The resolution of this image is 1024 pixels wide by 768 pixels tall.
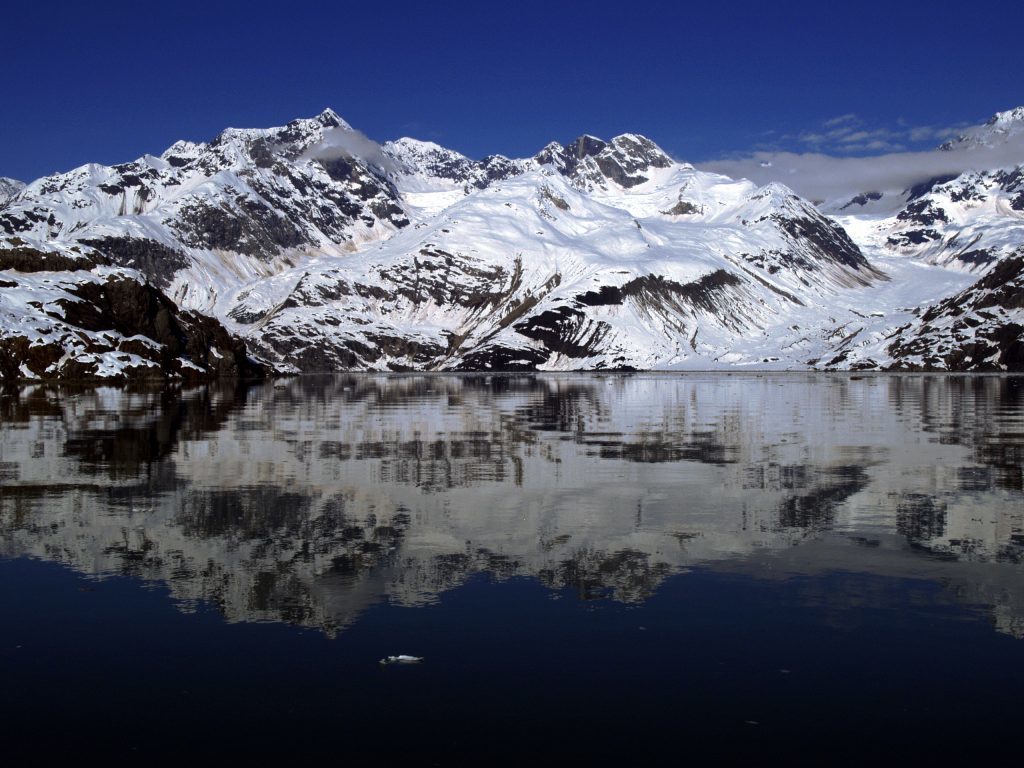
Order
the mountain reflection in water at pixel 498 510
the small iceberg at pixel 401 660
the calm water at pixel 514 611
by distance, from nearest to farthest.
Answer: the calm water at pixel 514 611, the small iceberg at pixel 401 660, the mountain reflection in water at pixel 498 510

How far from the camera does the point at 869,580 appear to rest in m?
23.2

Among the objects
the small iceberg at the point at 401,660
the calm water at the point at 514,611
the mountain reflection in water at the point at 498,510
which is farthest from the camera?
the mountain reflection in water at the point at 498,510

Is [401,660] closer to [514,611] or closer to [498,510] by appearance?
[514,611]

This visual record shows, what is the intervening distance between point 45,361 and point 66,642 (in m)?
178

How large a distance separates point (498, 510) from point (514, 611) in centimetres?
1257

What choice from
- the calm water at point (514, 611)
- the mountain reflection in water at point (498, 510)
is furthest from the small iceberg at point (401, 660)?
the mountain reflection in water at point (498, 510)

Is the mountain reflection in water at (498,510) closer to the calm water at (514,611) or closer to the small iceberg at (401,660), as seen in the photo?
the calm water at (514,611)

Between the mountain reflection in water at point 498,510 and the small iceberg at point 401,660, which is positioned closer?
the small iceberg at point 401,660

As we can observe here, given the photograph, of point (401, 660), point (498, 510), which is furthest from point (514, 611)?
Result: point (498, 510)

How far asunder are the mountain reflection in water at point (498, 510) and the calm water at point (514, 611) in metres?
0.15

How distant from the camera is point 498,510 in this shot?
109ft

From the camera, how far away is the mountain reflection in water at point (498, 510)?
929 inches

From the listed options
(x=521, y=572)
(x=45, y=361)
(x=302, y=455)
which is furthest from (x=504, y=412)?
(x=45, y=361)

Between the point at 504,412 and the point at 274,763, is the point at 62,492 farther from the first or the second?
the point at 504,412
